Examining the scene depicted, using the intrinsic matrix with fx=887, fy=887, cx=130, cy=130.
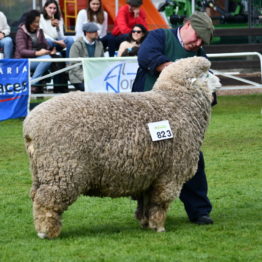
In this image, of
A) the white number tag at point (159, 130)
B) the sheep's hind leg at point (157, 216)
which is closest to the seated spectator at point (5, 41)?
the sheep's hind leg at point (157, 216)

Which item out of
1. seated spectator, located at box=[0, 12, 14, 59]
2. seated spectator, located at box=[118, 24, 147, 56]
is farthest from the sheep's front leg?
seated spectator, located at box=[0, 12, 14, 59]

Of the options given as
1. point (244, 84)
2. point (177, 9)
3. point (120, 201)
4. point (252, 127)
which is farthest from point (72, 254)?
point (177, 9)

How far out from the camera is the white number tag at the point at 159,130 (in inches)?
283

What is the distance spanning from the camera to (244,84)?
1862 cm

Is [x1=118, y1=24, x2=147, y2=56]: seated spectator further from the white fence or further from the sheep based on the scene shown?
the sheep

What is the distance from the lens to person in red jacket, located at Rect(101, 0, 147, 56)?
57.4ft

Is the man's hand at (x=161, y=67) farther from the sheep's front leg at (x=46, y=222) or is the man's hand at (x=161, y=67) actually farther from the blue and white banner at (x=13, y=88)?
the blue and white banner at (x=13, y=88)

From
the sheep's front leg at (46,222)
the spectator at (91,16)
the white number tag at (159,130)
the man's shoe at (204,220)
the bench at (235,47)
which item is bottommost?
the bench at (235,47)

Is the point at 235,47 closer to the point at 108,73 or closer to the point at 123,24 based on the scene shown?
the point at 123,24

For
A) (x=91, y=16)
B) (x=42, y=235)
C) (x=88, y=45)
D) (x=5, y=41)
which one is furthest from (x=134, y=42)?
(x=42, y=235)

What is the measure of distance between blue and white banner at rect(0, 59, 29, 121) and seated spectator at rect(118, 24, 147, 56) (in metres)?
2.18

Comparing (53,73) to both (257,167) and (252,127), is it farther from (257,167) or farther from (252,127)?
(257,167)

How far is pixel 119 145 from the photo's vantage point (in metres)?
7.04

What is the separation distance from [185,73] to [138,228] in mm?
1404
